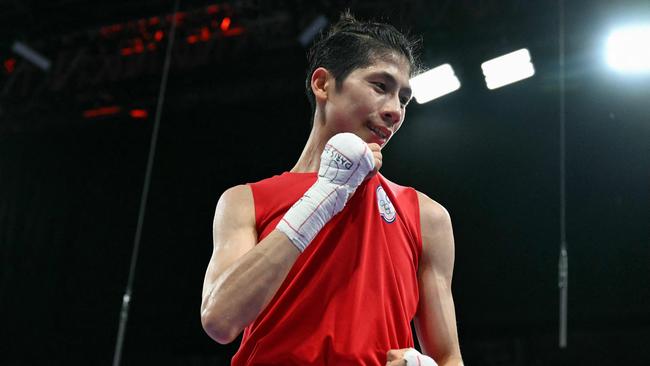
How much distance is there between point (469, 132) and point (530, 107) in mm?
415

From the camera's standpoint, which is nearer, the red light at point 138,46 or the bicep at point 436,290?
the bicep at point 436,290

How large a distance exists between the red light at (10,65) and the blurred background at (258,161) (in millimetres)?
13

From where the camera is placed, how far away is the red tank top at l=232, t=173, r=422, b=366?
123cm

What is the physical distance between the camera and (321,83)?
159 centimetres

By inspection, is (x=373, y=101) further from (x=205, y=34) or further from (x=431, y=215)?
(x=205, y=34)

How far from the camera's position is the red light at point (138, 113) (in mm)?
5895

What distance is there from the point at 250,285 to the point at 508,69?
3.83 m

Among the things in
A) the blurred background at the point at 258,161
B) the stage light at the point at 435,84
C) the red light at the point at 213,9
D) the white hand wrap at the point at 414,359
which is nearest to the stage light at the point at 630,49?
the blurred background at the point at 258,161

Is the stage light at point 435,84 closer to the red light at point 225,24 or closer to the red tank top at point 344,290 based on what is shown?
the red light at point 225,24

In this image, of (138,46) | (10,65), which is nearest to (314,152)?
(138,46)

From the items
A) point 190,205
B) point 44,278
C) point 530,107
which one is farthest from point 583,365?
point 44,278

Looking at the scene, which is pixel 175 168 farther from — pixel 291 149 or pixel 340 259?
pixel 340 259

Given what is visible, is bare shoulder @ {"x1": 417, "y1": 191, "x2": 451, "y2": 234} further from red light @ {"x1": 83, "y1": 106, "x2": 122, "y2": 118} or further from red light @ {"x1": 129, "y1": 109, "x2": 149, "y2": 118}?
red light @ {"x1": 83, "y1": 106, "x2": 122, "y2": 118}

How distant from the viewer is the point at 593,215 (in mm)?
4484
